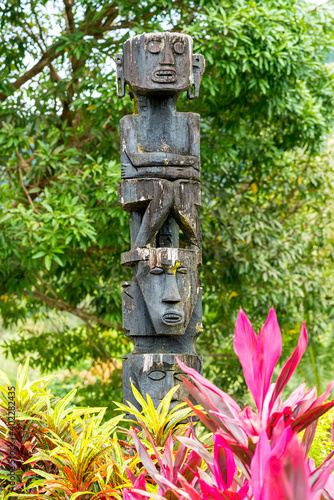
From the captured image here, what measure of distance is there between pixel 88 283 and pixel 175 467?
5535 millimetres

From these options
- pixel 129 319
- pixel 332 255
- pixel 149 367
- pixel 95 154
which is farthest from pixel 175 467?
pixel 332 255

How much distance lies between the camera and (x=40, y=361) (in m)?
8.66

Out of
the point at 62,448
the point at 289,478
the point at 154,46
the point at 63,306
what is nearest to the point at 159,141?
the point at 154,46

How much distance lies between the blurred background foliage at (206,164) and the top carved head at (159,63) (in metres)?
1.80

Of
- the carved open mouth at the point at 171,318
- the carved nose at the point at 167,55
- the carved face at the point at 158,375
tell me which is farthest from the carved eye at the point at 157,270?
the carved nose at the point at 167,55

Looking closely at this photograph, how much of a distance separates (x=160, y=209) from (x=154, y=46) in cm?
131

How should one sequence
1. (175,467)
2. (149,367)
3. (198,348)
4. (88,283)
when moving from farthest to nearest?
(198,348) < (88,283) < (149,367) < (175,467)

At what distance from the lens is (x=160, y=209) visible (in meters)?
4.41

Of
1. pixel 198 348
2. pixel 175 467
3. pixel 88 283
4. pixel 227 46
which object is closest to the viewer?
pixel 175 467

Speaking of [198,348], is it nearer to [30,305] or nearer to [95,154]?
[30,305]

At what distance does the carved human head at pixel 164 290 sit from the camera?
4.23 metres

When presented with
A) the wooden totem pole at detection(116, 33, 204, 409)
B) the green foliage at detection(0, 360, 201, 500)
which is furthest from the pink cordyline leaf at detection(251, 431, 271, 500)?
the wooden totem pole at detection(116, 33, 204, 409)

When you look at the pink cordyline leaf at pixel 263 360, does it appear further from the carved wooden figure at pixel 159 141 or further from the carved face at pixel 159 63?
the carved face at pixel 159 63

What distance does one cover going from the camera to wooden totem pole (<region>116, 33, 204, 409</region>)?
4242 mm
